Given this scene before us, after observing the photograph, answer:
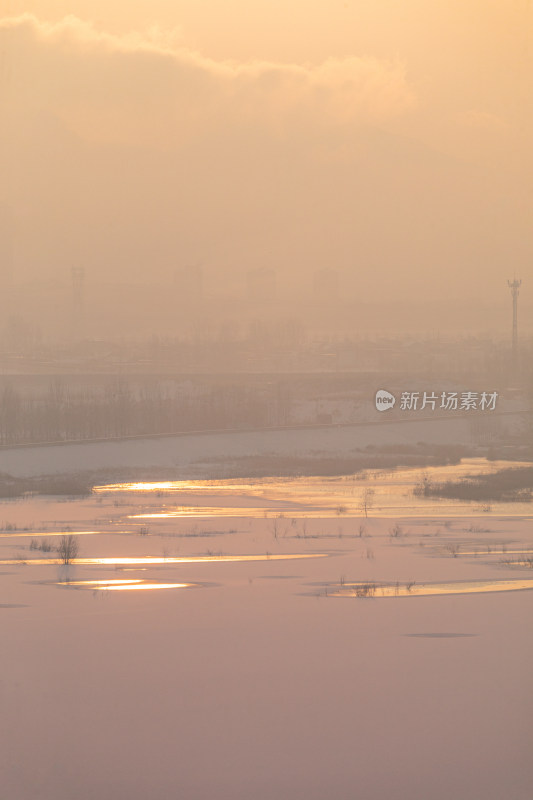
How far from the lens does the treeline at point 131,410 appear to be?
110 feet

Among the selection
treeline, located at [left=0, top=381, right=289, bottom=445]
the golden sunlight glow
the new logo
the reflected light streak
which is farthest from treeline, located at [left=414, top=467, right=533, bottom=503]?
treeline, located at [left=0, top=381, right=289, bottom=445]

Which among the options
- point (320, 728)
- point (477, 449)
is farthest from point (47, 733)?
point (477, 449)

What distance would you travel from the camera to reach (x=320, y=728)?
423 centimetres

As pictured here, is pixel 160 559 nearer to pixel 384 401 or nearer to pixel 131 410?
pixel 131 410

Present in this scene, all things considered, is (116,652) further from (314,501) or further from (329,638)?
(314,501)

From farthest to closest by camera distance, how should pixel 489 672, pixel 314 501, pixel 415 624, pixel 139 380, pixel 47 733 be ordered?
pixel 139 380 < pixel 314 501 < pixel 415 624 < pixel 489 672 < pixel 47 733

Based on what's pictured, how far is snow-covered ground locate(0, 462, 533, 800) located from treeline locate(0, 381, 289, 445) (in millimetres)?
23917

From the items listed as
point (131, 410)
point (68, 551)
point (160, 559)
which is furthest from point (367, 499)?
point (131, 410)

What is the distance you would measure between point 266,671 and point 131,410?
31175mm

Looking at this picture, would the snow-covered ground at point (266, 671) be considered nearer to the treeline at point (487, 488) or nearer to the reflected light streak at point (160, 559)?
the reflected light streak at point (160, 559)

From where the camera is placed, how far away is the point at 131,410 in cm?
3572

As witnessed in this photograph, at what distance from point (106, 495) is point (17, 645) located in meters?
11.6

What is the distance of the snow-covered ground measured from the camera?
3713 mm

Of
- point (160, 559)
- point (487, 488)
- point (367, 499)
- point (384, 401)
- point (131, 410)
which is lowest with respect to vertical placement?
Result: point (160, 559)
